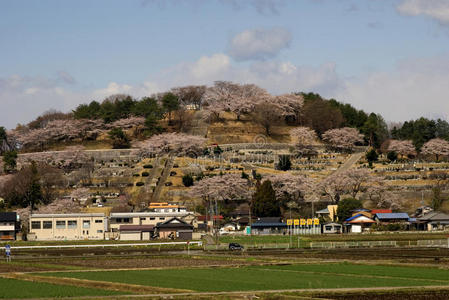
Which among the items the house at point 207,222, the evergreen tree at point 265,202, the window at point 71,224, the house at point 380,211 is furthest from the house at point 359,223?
the window at point 71,224

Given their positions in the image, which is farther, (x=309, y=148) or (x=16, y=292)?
(x=309, y=148)

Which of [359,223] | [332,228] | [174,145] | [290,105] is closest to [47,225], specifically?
[332,228]

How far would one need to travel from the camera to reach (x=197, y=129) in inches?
5837

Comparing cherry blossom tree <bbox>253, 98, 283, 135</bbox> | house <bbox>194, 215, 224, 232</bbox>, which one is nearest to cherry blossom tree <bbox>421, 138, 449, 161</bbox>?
cherry blossom tree <bbox>253, 98, 283, 135</bbox>

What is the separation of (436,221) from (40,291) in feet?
216

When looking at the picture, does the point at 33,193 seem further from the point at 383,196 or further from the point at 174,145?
the point at 383,196

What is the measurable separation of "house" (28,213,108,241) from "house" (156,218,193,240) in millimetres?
7852

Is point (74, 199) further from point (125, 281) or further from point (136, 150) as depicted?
point (125, 281)

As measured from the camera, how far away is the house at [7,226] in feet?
298

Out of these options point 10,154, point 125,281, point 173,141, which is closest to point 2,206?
point 10,154

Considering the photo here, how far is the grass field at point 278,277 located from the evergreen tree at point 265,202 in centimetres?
5755

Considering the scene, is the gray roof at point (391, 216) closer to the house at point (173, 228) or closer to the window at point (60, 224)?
the house at point (173, 228)

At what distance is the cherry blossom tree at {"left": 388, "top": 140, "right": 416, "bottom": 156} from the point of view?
5007 inches

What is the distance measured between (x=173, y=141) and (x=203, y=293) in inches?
4099
